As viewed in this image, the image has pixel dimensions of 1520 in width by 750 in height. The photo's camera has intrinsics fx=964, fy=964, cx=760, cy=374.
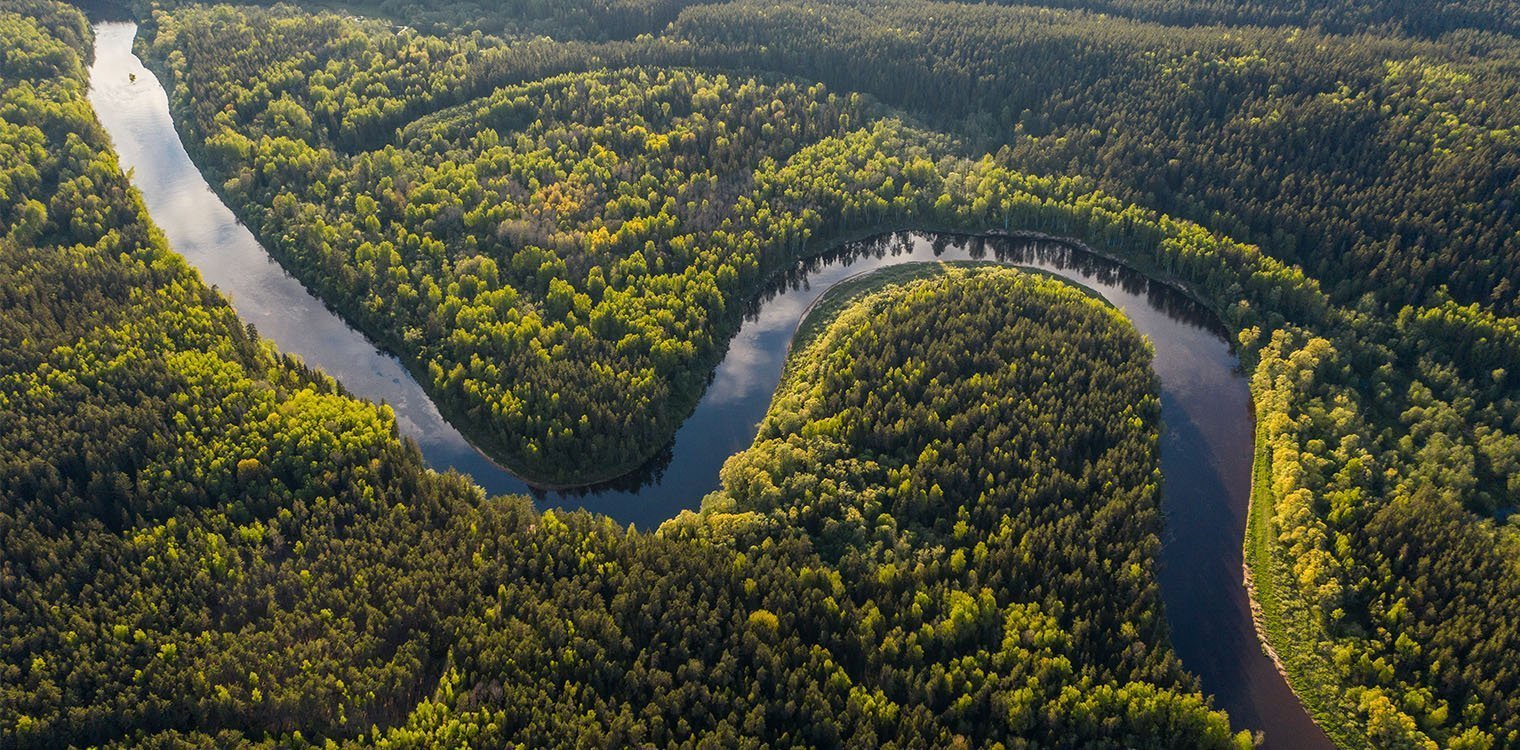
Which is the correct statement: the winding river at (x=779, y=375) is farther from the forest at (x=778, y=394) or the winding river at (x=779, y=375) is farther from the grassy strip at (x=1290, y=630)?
the forest at (x=778, y=394)

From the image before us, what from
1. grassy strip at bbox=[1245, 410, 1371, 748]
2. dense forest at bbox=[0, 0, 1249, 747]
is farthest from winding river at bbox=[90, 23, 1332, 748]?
dense forest at bbox=[0, 0, 1249, 747]

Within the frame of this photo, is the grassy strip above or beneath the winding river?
beneath

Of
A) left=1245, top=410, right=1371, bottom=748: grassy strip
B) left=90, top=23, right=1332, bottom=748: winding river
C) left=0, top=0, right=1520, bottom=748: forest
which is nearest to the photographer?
left=0, top=0, right=1520, bottom=748: forest

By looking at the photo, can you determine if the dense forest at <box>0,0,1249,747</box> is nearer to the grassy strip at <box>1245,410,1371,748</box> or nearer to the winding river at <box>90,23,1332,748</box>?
the winding river at <box>90,23,1332,748</box>

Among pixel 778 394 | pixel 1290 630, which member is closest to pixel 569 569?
pixel 778 394

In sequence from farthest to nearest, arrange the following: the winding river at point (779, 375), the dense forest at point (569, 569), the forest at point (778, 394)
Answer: the winding river at point (779, 375)
the forest at point (778, 394)
the dense forest at point (569, 569)

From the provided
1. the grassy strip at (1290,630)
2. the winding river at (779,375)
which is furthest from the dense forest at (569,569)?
the grassy strip at (1290,630)

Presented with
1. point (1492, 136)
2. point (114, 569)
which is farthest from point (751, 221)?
point (1492, 136)
